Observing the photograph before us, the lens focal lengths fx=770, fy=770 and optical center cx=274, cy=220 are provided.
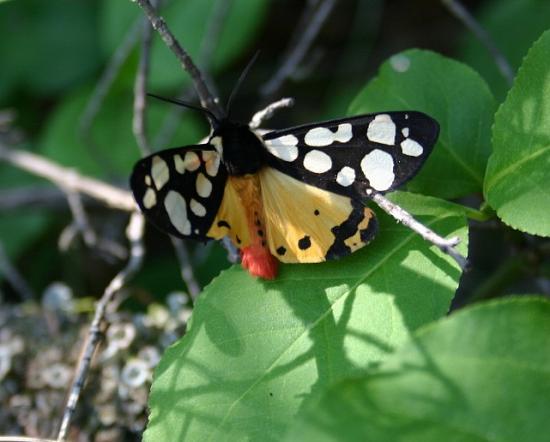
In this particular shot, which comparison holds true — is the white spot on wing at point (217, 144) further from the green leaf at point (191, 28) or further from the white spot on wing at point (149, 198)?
the green leaf at point (191, 28)

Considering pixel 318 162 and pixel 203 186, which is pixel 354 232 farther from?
pixel 203 186

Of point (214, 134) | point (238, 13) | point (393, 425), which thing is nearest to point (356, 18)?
point (238, 13)

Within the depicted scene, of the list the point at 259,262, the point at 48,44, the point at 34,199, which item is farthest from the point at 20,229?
the point at 259,262

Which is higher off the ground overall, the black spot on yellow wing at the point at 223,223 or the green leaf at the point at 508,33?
the green leaf at the point at 508,33

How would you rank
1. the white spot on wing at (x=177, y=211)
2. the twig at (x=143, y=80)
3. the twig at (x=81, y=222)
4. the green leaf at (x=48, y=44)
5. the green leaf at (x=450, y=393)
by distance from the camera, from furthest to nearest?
the green leaf at (x=48, y=44), the twig at (x=81, y=222), the twig at (x=143, y=80), the white spot on wing at (x=177, y=211), the green leaf at (x=450, y=393)

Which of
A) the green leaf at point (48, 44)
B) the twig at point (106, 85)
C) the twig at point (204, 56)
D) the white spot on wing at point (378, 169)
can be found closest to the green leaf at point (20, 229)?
the twig at point (106, 85)

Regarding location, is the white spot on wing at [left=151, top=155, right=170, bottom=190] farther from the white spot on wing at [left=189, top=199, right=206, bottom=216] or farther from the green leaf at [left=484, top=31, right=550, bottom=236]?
→ the green leaf at [left=484, top=31, right=550, bottom=236]

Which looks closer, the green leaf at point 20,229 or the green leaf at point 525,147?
the green leaf at point 525,147
